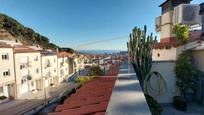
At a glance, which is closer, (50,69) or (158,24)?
(158,24)

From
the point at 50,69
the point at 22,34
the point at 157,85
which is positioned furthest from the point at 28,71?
the point at 22,34

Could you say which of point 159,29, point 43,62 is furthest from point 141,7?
point 43,62

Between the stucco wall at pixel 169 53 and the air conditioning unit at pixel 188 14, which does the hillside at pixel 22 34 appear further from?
the air conditioning unit at pixel 188 14

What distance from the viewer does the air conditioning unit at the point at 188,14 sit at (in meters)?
12.2

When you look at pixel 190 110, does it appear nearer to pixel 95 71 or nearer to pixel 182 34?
pixel 182 34

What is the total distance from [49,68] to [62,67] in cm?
714

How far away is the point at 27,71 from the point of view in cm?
3262

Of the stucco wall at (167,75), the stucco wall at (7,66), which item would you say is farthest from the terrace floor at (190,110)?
the stucco wall at (7,66)

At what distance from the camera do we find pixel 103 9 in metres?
25.0

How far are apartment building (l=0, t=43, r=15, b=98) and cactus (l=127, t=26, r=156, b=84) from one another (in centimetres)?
2281

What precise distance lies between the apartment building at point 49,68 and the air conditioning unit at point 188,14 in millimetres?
30782

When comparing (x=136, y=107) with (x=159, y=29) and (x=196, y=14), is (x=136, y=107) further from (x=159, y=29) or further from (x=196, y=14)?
(x=159, y=29)

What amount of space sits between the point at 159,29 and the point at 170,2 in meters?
2.56

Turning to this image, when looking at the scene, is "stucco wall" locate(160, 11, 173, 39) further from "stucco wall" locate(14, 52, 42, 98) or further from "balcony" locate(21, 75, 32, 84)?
"balcony" locate(21, 75, 32, 84)
